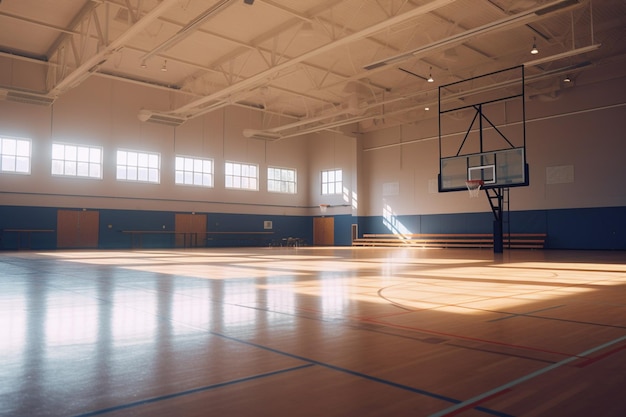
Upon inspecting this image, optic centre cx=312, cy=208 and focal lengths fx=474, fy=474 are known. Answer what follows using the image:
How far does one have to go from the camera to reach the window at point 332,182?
33.1 metres

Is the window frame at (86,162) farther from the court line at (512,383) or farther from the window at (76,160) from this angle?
the court line at (512,383)

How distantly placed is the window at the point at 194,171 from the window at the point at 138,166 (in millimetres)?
1324

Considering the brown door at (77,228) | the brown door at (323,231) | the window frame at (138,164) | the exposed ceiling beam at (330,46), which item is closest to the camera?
the exposed ceiling beam at (330,46)

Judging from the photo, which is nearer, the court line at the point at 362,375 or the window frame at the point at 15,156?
the court line at the point at 362,375

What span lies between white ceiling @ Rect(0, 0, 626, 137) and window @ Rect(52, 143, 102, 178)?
322 centimetres

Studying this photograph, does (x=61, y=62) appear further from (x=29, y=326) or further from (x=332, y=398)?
(x=332, y=398)

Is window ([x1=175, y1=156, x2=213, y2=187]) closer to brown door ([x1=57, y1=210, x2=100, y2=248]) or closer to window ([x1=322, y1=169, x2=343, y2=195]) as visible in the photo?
brown door ([x1=57, y1=210, x2=100, y2=248])

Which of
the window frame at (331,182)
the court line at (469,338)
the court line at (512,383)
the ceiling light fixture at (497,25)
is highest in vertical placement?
the ceiling light fixture at (497,25)

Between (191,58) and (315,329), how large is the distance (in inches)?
773

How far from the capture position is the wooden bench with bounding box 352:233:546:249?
24.2 metres

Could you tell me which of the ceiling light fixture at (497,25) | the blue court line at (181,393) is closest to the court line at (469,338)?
the blue court line at (181,393)

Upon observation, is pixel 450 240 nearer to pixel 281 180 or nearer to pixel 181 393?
pixel 281 180

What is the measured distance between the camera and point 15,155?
75.3ft

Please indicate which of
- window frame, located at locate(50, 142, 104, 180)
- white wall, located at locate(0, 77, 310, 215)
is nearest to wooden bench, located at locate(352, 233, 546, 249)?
white wall, located at locate(0, 77, 310, 215)
